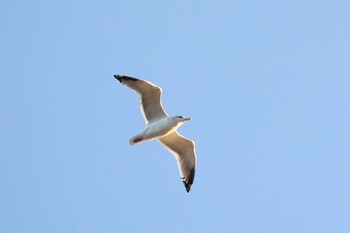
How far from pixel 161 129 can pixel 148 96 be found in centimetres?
105

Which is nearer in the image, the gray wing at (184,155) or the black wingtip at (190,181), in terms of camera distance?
the gray wing at (184,155)

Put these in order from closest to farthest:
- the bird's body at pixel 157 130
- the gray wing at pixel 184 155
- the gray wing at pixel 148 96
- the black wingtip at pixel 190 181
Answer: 1. the bird's body at pixel 157 130
2. the gray wing at pixel 148 96
3. the gray wing at pixel 184 155
4. the black wingtip at pixel 190 181

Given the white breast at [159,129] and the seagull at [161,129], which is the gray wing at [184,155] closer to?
the seagull at [161,129]

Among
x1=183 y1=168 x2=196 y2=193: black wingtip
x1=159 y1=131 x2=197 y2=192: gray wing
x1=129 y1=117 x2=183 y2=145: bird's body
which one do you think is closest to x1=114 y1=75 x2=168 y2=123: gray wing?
x1=129 y1=117 x2=183 y2=145: bird's body

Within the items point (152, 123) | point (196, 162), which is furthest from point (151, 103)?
point (196, 162)

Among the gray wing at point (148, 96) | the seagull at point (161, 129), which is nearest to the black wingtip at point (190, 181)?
the seagull at point (161, 129)

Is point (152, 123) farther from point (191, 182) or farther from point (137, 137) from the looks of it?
point (191, 182)

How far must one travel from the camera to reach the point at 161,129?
22.4 metres

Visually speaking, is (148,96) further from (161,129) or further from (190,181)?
(190,181)

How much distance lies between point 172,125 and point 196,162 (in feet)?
5.47

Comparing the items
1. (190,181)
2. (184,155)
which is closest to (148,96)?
(184,155)

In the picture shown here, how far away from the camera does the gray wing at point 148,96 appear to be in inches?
894

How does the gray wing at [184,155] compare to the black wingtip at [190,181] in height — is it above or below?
above

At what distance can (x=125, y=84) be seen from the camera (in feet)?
74.7
